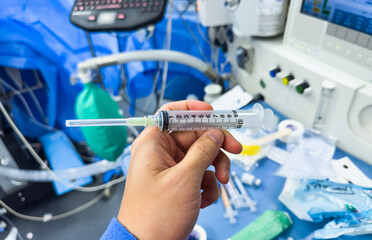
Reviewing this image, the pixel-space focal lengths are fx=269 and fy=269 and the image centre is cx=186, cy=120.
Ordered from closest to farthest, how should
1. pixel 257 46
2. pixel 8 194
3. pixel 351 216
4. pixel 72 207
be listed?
pixel 351 216, pixel 257 46, pixel 8 194, pixel 72 207

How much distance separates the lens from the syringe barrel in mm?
581

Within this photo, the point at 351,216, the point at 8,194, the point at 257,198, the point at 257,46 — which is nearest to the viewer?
the point at 351,216

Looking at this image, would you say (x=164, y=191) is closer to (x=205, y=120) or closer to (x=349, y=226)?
(x=205, y=120)

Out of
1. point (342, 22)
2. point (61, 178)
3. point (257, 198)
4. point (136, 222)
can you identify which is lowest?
point (61, 178)

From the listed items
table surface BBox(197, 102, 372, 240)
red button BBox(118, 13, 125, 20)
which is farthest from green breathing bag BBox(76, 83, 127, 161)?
table surface BBox(197, 102, 372, 240)

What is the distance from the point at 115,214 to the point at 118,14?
45.8 inches

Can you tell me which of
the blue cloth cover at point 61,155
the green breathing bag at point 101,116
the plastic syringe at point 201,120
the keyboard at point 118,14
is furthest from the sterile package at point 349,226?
the blue cloth cover at point 61,155

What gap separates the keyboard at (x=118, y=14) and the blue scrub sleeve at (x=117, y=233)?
641 mm

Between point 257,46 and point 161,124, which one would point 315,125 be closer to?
point 257,46

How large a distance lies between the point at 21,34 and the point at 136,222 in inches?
53.6

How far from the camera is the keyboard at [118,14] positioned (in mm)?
900

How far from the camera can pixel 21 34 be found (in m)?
1.41

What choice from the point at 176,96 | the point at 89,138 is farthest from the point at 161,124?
the point at 176,96

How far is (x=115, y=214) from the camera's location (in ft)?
5.25
